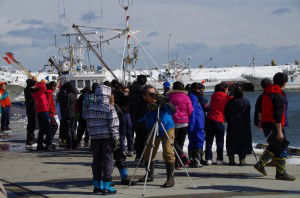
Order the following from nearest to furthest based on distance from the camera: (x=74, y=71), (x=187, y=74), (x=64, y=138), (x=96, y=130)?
(x=96, y=130), (x=64, y=138), (x=74, y=71), (x=187, y=74)

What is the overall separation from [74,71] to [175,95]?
112 feet

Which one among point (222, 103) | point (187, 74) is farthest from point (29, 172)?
point (187, 74)

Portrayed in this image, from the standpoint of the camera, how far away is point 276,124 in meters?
9.94

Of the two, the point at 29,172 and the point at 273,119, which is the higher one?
the point at 273,119

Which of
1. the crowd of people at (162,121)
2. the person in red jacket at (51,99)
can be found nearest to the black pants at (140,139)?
the crowd of people at (162,121)

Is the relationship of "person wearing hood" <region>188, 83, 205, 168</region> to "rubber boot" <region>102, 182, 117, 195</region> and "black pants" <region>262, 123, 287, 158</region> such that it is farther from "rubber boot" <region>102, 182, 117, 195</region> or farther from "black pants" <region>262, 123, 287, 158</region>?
"rubber boot" <region>102, 182, 117, 195</region>

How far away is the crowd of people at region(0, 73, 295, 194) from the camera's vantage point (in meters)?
9.08

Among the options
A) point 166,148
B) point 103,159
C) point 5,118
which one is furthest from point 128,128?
point 5,118

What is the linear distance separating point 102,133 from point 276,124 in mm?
2958

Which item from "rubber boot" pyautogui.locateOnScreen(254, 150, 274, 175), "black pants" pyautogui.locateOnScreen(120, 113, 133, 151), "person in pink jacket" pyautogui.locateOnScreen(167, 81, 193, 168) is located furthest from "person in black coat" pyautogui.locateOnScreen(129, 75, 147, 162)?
"rubber boot" pyautogui.locateOnScreen(254, 150, 274, 175)

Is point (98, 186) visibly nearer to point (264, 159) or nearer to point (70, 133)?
point (264, 159)

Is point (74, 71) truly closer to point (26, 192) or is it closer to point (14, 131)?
point (14, 131)

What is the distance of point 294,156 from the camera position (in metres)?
13.3

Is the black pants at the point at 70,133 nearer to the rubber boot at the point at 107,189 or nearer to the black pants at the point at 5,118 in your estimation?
the black pants at the point at 5,118
